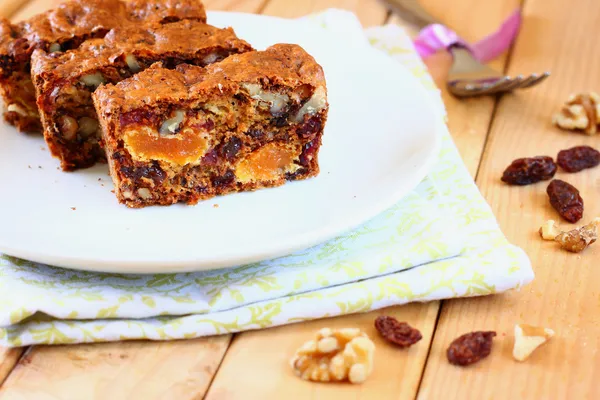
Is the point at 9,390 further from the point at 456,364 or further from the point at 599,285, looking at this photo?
the point at 599,285

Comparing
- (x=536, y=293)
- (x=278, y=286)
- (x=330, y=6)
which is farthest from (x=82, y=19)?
(x=536, y=293)

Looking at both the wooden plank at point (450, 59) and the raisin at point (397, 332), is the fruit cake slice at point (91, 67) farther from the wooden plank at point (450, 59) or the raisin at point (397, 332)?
the raisin at point (397, 332)

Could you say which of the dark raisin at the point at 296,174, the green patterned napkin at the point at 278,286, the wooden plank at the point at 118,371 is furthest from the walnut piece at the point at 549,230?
the wooden plank at the point at 118,371

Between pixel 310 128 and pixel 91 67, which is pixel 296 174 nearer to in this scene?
pixel 310 128

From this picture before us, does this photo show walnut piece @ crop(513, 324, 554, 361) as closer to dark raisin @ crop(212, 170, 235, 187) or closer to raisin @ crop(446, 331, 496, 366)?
raisin @ crop(446, 331, 496, 366)

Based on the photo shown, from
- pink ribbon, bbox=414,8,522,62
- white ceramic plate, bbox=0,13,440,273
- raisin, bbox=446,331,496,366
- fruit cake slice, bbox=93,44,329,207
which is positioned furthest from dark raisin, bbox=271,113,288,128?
pink ribbon, bbox=414,8,522,62

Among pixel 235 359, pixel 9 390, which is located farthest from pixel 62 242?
pixel 235 359
